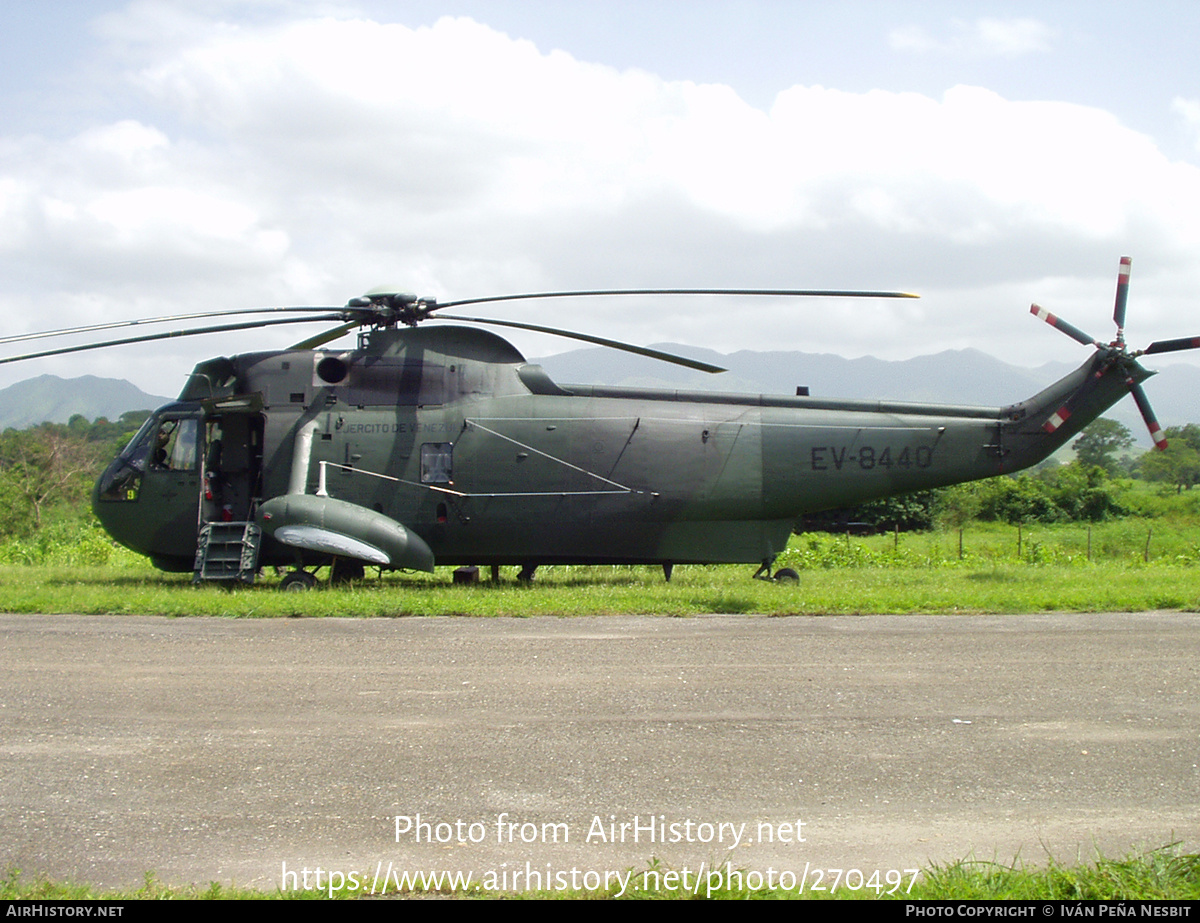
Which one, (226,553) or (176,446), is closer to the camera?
(226,553)

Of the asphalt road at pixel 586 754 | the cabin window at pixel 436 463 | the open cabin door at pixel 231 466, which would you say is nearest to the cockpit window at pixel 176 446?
the open cabin door at pixel 231 466

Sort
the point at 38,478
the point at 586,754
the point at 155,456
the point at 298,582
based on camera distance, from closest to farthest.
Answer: the point at 586,754
the point at 298,582
the point at 155,456
the point at 38,478

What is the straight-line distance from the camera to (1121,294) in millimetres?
13828

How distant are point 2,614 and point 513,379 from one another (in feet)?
24.8

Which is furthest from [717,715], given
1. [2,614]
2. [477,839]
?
[2,614]

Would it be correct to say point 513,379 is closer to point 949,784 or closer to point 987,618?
point 987,618

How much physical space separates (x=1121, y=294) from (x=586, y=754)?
11692mm

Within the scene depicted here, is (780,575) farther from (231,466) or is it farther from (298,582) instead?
(231,466)

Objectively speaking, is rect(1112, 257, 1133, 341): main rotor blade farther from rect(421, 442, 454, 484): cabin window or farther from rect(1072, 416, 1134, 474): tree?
rect(1072, 416, 1134, 474): tree

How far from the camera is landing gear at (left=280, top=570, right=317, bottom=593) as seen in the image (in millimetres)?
13836

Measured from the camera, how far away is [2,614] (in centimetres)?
1162

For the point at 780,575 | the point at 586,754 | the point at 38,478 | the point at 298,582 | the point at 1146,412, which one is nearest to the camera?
the point at 586,754

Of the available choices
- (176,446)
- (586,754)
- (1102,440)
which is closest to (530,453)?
(176,446)

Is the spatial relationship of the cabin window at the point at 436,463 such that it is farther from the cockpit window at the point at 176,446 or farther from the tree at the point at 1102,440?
the tree at the point at 1102,440
